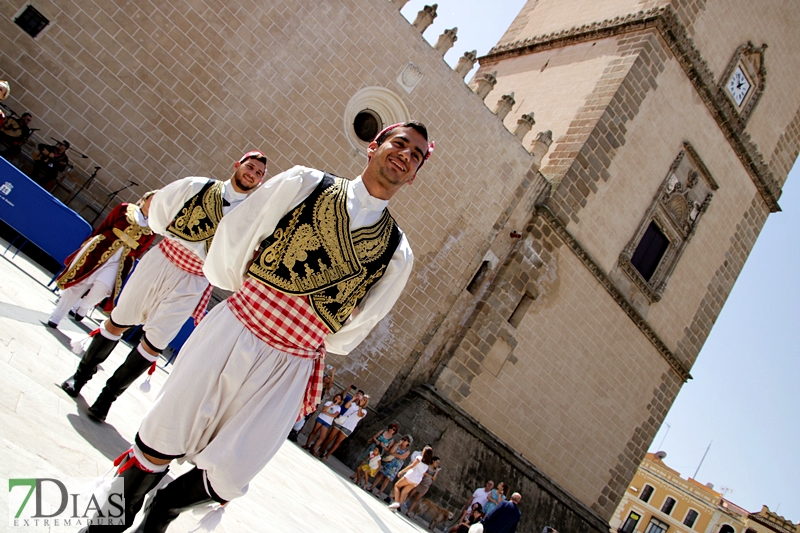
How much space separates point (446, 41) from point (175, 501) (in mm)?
10880

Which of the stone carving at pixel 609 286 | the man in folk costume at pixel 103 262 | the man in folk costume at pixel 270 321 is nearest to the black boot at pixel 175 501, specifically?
the man in folk costume at pixel 270 321

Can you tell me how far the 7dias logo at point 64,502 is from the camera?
193 centimetres

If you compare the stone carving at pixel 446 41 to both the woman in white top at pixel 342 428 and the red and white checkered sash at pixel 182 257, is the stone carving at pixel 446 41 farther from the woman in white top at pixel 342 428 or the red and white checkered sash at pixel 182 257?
the red and white checkered sash at pixel 182 257

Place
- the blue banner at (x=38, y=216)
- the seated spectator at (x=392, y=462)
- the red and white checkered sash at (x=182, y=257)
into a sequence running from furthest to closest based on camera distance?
the seated spectator at (x=392, y=462) < the blue banner at (x=38, y=216) < the red and white checkered sash at (x=182, y=257)

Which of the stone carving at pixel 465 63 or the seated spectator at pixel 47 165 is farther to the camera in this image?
the stone carving at pixel 465 63

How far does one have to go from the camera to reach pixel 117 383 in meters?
3.41

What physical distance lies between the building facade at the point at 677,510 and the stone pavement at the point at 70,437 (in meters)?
36.1

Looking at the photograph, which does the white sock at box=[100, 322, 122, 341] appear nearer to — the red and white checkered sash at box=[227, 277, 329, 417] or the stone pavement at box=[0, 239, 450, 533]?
the stone pavement at box=[0, 239, 450, 533]

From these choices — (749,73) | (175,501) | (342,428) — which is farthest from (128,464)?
(749,73)

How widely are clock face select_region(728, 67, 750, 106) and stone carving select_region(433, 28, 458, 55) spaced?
7036 millimetres

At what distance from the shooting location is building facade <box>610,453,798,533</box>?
118 ft

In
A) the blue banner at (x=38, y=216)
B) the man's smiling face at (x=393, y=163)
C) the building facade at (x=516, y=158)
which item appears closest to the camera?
the man's smiling face at (x=393, y=163)

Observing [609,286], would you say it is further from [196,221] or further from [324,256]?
[324,256]

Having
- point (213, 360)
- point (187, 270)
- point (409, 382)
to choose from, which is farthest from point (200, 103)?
point (213, 360)
